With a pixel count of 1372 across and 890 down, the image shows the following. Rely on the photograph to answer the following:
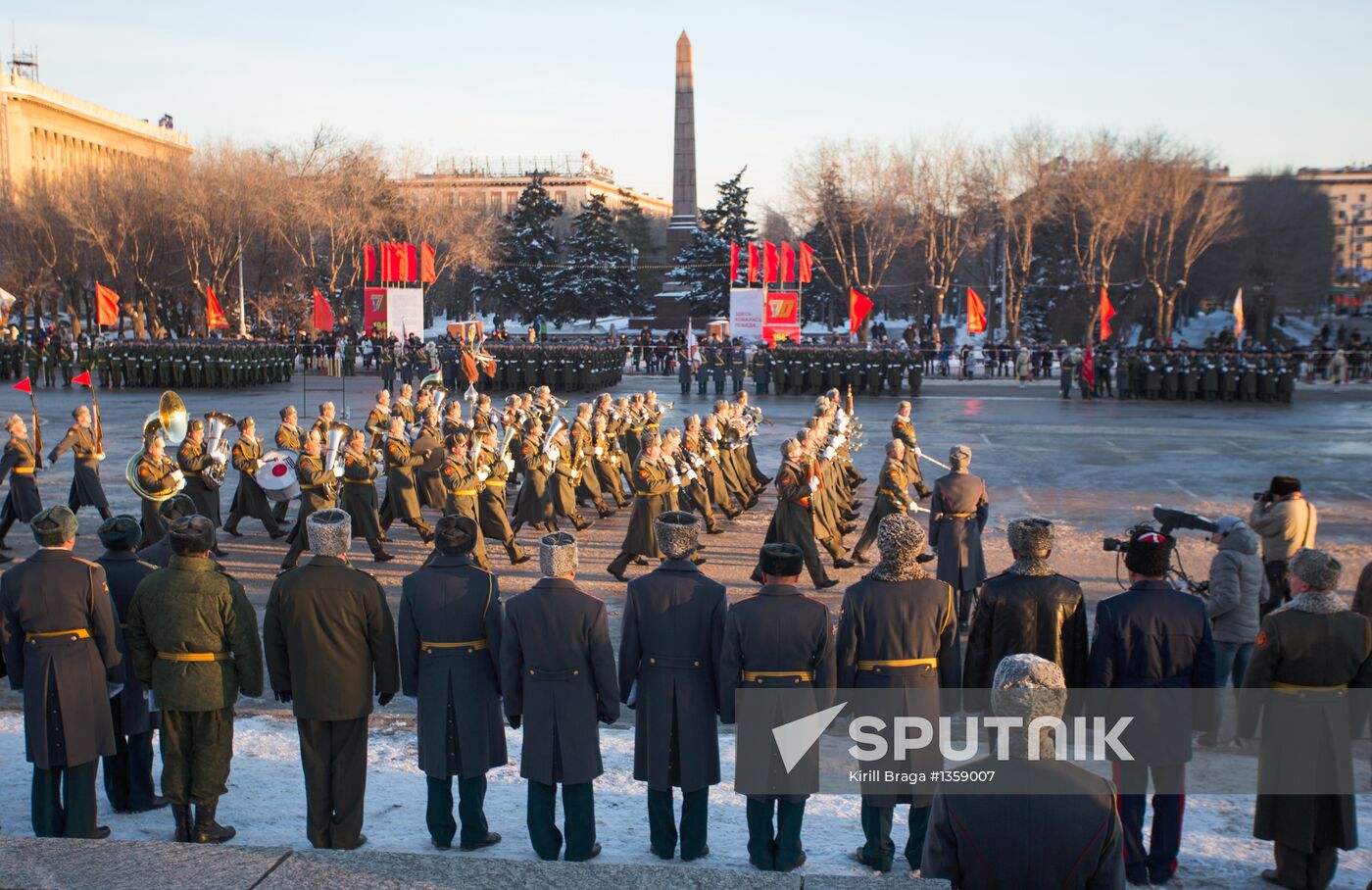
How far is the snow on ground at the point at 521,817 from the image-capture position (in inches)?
217

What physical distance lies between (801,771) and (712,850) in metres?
0.66

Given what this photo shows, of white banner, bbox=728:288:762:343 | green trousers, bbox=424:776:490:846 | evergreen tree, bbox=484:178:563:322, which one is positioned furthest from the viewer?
evergreen tree, bbox=484:178:563:322

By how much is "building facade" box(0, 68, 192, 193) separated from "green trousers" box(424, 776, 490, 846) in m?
79.4

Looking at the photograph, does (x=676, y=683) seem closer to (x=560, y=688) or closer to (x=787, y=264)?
(x=560, y=688)

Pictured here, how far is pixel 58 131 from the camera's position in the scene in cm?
9362

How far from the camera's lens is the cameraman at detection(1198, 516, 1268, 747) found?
714cm

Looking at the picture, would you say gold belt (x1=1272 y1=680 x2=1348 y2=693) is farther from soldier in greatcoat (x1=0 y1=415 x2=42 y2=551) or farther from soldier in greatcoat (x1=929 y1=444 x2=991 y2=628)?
soldier in greatcoat (x1=0 y1=415 x2=42 y2=551)

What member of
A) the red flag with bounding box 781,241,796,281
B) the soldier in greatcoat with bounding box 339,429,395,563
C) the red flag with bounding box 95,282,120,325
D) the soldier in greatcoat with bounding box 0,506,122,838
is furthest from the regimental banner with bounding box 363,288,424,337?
the soldier in greatcoat with bounding box 0,506,122,838

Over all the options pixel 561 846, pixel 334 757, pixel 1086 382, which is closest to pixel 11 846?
pixel 334 757

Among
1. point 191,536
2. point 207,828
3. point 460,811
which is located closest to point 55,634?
point 191,536

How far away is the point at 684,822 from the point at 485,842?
0.98m

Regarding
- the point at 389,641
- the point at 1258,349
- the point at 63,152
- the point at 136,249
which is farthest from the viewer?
the point at 63,152

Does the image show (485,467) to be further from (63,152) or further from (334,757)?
(63,152)

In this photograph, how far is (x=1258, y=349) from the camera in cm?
3850
